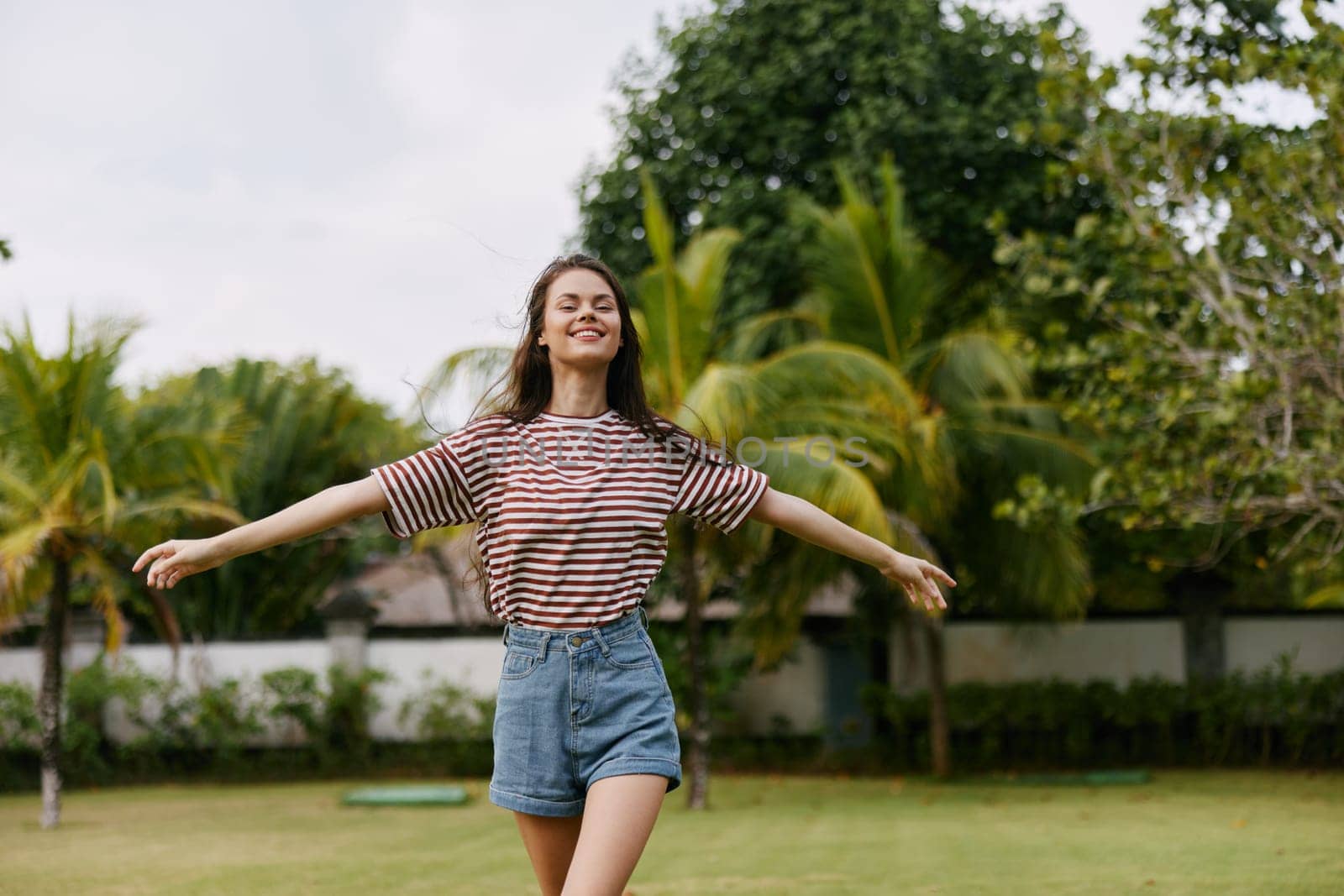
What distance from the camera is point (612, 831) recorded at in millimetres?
2436

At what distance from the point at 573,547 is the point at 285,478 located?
13.6 metres

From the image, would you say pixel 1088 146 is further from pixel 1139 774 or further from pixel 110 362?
pixel 110 362

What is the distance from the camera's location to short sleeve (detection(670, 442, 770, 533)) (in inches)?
108

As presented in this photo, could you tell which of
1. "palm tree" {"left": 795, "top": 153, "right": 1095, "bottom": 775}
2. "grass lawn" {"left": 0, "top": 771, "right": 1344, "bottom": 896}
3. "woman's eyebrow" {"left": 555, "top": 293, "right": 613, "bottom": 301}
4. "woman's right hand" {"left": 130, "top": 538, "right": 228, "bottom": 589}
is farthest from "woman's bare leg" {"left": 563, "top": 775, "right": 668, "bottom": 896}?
"palm tree" {"left": 795, "top": 153, "right": 1095, "bottom": 775}

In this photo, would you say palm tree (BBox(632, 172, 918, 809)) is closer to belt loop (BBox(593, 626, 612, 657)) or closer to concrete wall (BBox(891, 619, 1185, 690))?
concrete wall (BBox(891, 619, 1185, 690))

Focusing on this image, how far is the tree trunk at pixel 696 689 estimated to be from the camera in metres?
10.4

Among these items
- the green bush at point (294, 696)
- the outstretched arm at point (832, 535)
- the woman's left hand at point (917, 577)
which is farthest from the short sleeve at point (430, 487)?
the green bush at point (294, 696)

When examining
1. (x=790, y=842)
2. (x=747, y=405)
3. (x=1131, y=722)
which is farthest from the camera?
(x=1131, y=722)

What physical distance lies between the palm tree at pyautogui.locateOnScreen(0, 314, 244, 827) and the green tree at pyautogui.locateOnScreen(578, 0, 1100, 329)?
5.50 meters

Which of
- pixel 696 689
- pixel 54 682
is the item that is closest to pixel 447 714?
pixel 696 689

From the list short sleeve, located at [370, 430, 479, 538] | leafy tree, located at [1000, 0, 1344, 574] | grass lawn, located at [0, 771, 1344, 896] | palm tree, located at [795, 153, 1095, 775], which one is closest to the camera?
short sleeve, located at [370, 430, 479, 538]

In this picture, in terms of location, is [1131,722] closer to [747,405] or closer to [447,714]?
[747,405]

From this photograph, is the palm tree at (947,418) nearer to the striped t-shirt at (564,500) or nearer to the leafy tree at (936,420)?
the leafy tree at (936,420)

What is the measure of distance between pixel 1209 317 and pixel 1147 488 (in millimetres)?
1762
